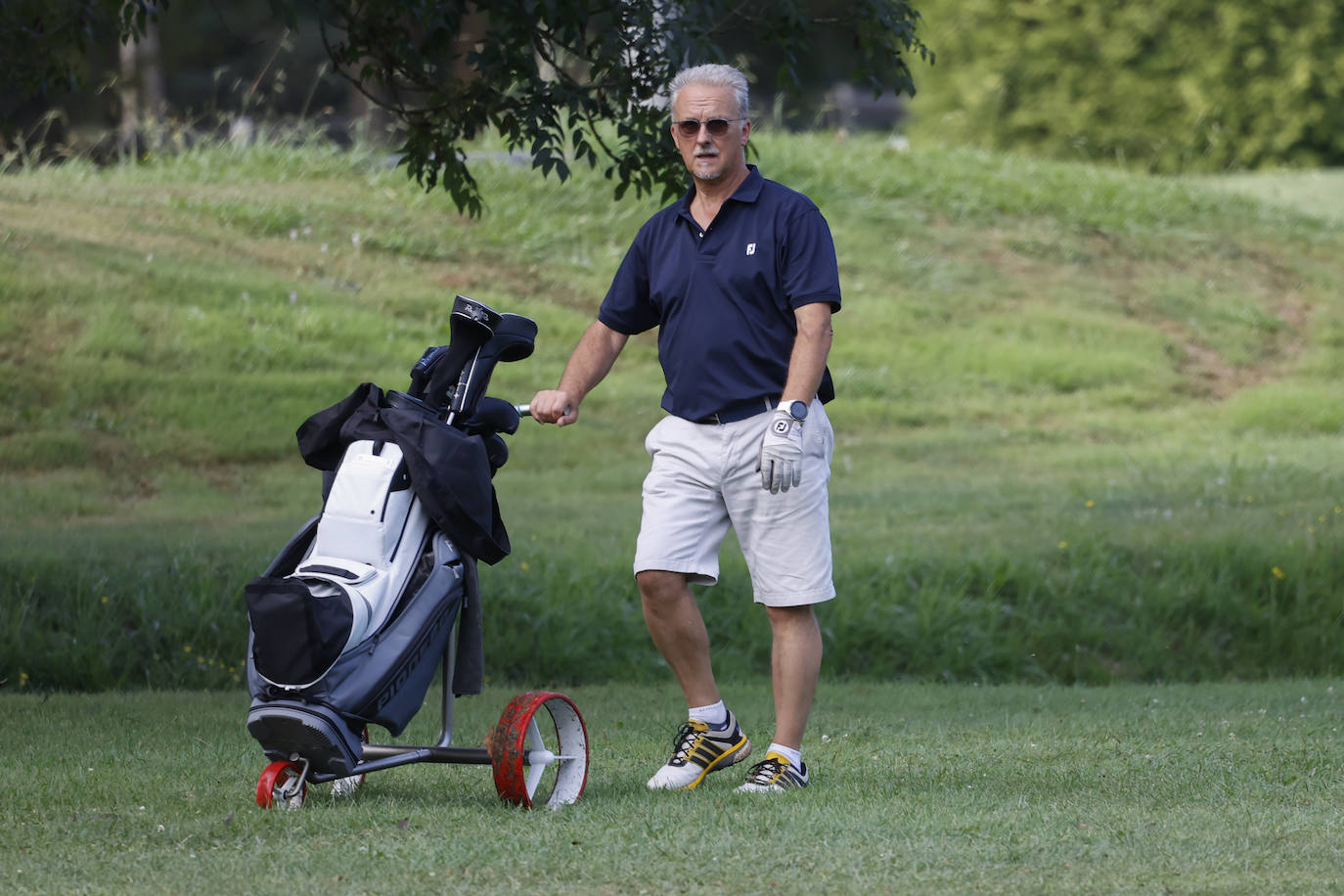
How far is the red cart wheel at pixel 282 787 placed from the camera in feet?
15.1

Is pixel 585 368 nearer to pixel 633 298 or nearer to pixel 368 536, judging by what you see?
pixel 633 298

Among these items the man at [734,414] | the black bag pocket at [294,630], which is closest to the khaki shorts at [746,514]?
the man at [734,414]

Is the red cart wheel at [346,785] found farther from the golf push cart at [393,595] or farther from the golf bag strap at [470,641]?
the golf bag strap at [470,641]

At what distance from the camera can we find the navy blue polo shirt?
503cm

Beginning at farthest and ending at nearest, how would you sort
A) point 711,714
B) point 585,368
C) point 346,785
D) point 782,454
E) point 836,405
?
point 836,405, point 585,368, point 711,714, point 346,785, point 782,454

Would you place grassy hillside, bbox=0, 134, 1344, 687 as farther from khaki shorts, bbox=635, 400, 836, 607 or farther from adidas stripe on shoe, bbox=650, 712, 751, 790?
khaki shorts, bbox=635, 400, 836, 607

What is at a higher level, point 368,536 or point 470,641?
point 368,536

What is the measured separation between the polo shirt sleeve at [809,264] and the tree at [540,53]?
2.10m

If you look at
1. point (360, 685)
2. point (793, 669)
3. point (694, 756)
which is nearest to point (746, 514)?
point (793, 669)

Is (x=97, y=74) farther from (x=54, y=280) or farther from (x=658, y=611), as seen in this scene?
(x=658, y=611)

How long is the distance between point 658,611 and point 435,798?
0.84 meters

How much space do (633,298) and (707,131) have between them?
0.59m

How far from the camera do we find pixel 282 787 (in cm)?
466

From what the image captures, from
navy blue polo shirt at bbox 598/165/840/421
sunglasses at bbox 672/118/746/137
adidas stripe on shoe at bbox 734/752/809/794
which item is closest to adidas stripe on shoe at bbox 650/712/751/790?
adidas stripe on shoe at bbox 734/752/809/794
